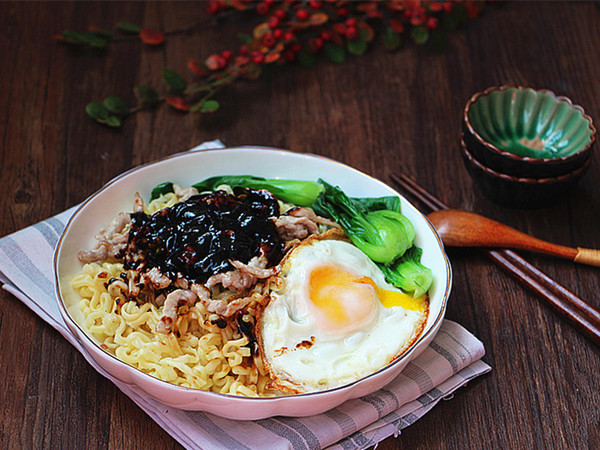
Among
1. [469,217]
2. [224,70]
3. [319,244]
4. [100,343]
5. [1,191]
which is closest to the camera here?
[100,343]

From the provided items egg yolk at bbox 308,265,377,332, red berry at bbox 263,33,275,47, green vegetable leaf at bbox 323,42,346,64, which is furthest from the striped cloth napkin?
green vegetable leaf at bbox 323,42,346,64

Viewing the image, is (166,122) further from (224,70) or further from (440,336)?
(440,336)

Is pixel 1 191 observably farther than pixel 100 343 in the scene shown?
Yes

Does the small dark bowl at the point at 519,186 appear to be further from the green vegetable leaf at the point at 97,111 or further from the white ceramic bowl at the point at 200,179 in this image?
the green vegetable leaf at the point at 97,111

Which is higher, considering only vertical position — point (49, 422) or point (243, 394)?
point (243, 394)

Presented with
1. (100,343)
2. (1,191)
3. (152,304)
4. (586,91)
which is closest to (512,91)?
(586,91)

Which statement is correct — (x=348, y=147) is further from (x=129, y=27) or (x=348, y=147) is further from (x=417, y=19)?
(x=129, y=27)
